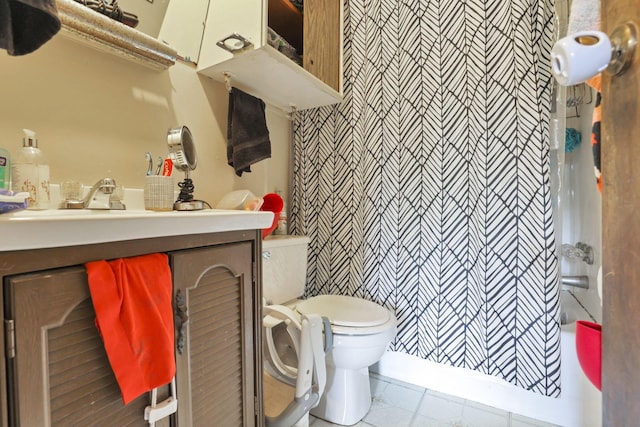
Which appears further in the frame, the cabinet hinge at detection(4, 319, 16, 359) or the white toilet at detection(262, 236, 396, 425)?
the white toilet at detection(262, 236, 396, 425)

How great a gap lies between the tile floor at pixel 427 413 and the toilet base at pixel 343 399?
34 millimetres

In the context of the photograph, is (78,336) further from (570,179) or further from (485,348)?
(570,179)

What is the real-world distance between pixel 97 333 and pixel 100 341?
18mm

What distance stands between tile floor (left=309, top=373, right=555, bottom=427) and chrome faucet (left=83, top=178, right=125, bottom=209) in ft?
3.89

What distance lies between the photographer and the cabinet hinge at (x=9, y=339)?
42cm

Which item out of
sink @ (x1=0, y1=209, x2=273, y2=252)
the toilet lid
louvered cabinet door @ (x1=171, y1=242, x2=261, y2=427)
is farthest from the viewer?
the toilet lid

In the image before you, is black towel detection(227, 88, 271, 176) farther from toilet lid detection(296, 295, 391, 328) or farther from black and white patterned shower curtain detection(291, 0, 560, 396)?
toilet lid detection(296, 295, 391, 328)

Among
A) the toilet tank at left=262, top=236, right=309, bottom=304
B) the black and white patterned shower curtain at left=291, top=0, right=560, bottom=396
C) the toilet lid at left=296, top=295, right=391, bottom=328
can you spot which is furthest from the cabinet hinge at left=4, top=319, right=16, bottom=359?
the black and white patterned shower curtain at left=291, top=0, right=560, bottom=396

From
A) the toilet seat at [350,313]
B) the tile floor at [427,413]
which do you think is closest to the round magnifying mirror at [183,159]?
the toilet seat at [350,313]

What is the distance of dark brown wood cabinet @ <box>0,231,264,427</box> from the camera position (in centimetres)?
43

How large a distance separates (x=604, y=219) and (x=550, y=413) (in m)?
1.37

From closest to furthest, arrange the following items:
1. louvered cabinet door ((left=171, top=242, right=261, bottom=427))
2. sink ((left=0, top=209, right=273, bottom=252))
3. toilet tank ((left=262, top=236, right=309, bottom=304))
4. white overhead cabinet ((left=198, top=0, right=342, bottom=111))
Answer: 1. sink ((left=0, top=209, right=273, bottom=252))
2. louvered cabinet door ((left=171, top=242, right=261, bottom=427))
3. white overhead cabinet ((left=198, top=0, right=342, bottom=111))
4. toilet tank ((left=262, top=236, right=309, bottom=304))

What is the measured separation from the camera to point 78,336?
490 mm

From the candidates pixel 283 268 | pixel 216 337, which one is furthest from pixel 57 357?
pixel 283 268
